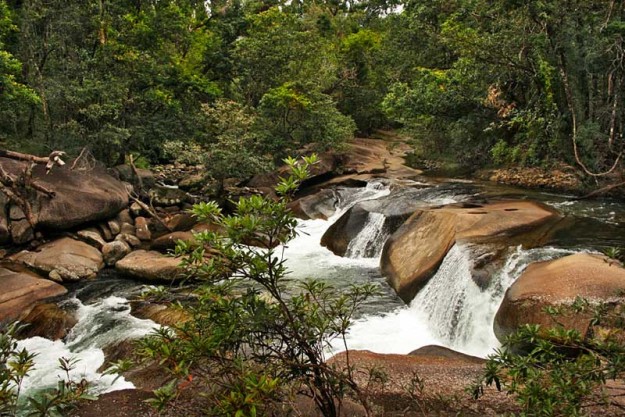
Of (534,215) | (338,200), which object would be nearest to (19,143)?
(338,200)

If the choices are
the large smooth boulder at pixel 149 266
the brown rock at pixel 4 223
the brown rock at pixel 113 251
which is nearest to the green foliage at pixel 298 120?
the brown rock at pixel 113 251

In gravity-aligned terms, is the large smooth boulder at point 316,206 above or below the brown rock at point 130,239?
above

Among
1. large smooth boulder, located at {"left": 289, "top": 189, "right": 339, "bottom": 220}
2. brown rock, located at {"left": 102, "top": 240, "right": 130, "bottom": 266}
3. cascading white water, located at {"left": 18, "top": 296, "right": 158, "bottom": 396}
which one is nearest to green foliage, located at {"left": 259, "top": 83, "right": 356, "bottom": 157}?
large smooth boulder, located at {"left": 289, "top": 189, "right": 339, "bottom": 220}

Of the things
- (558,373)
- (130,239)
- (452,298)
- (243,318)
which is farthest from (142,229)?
(558,373)

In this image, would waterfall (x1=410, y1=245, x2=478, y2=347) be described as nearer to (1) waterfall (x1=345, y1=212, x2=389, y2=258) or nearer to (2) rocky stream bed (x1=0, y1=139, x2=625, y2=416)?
(2) rocky stream bed (x1=0, y1=139, x2=625, y2=416)

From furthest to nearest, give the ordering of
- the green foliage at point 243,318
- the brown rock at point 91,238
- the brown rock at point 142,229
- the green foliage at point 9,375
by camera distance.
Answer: the brown rock at point 142,229 < the brown rock at point 91,238 < the green foliage at point 243,318 < the green foliage at point 9,375

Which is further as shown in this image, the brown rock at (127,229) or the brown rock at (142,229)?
the brown rock at (142,229)

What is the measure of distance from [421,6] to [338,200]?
9.47 m

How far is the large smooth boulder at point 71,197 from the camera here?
12688 millimetres

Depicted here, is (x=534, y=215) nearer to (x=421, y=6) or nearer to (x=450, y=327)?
(x=450, y=327)

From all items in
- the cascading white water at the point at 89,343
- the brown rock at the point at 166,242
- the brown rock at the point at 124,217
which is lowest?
the cascading white water at the point at 89,343

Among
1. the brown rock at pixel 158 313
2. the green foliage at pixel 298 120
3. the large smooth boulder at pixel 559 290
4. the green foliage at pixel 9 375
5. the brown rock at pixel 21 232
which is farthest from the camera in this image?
the green foliage at pixel 298 120

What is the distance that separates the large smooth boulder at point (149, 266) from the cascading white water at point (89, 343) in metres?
1.24

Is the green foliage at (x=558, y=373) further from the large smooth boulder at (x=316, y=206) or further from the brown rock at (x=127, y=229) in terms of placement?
the brown rock at (x=127, y=229)
